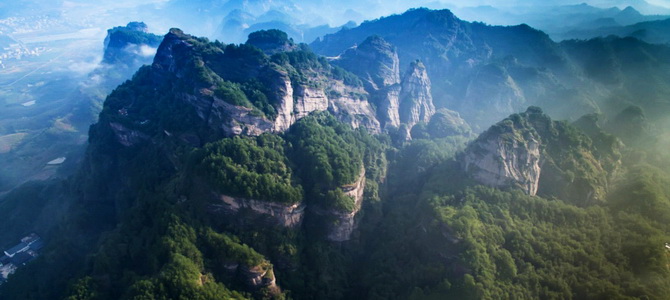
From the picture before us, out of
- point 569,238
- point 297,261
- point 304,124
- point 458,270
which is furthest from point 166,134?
point 569,238

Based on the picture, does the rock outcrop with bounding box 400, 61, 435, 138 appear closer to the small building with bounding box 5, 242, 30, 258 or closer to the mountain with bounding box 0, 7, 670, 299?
the mountain with bounding box 0, 7, 670, 299

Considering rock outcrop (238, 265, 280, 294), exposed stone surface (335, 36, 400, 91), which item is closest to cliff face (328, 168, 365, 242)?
rock outcrop (238, 265, 280, 294)

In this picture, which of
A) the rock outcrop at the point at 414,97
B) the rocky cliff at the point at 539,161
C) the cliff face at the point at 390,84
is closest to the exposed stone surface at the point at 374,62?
the cliff face at the point at 390,84

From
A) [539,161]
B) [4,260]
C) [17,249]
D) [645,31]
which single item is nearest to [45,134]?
[17,249]

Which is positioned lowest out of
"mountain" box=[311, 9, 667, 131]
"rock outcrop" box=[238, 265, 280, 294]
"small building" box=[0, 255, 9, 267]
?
"small building" box=[0, 255, 9, 267]

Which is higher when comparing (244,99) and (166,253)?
(244,99)

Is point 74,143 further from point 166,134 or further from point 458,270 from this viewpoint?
point 458,270

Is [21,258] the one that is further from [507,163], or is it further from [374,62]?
[374,62]

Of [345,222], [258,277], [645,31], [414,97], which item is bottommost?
[258,277]
